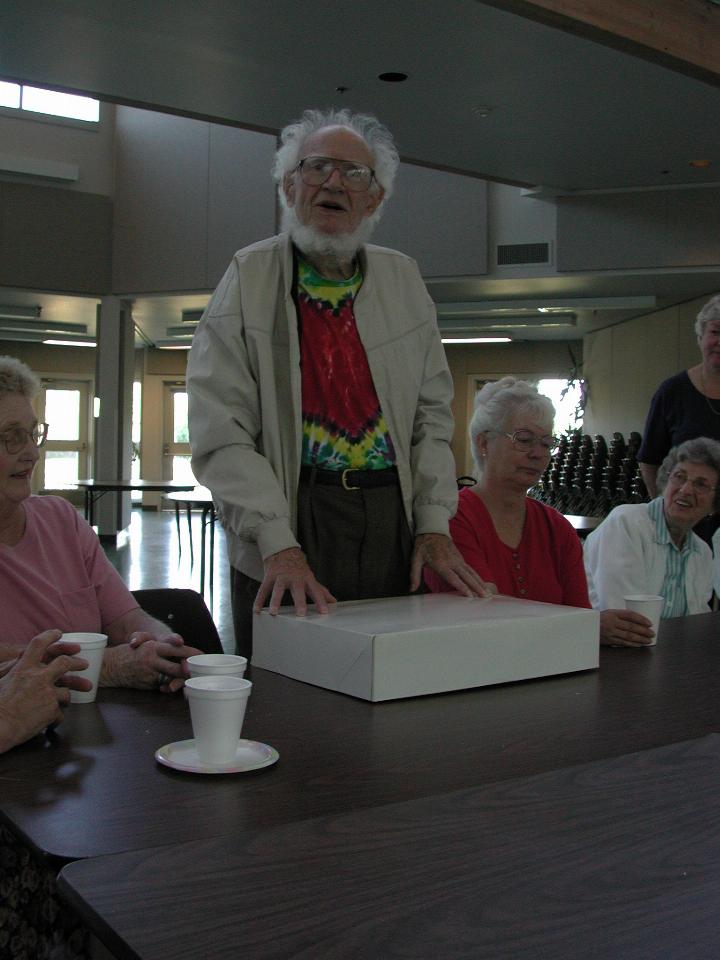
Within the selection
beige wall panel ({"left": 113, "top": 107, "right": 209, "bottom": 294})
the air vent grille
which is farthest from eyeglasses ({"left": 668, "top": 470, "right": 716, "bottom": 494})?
beige wall panel ({"left": 113, "top": 107, "right": 209, "bottom": 294})

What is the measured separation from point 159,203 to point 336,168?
362 inches

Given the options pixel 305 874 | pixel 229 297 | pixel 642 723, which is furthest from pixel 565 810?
pixel 229 297

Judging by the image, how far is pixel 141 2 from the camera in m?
5.39

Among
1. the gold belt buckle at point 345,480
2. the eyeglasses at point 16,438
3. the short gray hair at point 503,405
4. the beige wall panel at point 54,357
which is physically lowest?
the gold belt buckle at point 345,480

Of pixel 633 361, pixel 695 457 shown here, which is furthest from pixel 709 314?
pixel 633 361

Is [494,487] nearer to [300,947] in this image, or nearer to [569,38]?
[300,947]

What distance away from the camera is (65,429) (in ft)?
52.5

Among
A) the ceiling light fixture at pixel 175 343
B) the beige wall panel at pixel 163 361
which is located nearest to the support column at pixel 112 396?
the ceiling light fixture at pixel 175 343

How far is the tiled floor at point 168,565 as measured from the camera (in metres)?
6.63

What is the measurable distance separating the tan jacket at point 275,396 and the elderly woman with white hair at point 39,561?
0.81 feet

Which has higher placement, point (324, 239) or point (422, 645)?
point (324, 239)

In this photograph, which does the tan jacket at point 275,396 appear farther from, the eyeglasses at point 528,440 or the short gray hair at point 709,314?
the short gray hair at point 709,314

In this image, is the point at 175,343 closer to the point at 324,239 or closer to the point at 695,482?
the point at 695,482

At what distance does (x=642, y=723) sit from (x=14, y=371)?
1.25m
